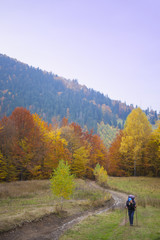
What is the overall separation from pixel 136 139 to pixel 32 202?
27.9 metres

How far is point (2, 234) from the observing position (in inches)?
431

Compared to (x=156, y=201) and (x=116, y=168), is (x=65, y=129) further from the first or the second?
(x=156, y=201)

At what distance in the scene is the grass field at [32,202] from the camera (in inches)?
514

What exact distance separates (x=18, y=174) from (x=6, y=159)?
481cm

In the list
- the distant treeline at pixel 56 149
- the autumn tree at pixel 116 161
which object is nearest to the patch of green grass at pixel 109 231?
the distant treeline at pixel 56 149

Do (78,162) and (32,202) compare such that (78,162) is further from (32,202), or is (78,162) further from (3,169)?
(32,202)

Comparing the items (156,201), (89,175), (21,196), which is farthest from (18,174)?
(156,201)

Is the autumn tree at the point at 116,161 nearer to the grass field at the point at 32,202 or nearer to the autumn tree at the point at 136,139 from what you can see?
the autumn tree at the point at 136,139

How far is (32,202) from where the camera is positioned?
66.0 feet

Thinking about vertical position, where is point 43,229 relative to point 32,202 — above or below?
above

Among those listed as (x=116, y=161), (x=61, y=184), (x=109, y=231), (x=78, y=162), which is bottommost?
(x=78, y=162)

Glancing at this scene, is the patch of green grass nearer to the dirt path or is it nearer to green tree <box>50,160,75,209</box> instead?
the dirt path

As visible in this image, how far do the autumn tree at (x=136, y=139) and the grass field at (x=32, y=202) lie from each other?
15712mm

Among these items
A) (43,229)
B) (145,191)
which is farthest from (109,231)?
(145,191)
